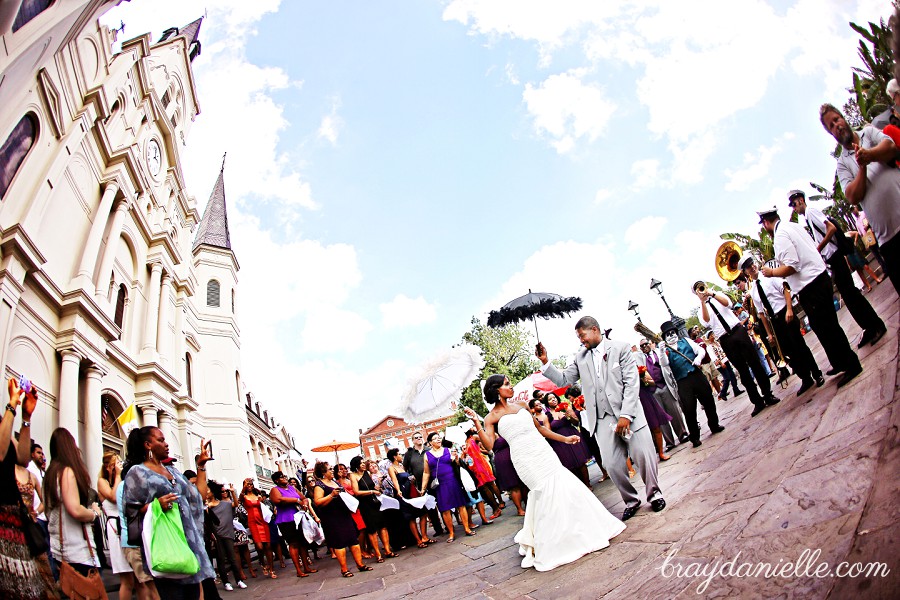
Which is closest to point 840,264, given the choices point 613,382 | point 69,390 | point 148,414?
point 613,382

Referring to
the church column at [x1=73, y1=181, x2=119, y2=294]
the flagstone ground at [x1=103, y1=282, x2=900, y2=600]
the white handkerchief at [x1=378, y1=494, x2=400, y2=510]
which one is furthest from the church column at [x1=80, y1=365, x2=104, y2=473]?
the flagstone ground at [x1=103, y1=282, x2=900, y2=600]

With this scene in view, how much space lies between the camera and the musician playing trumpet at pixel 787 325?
5258 millimetres

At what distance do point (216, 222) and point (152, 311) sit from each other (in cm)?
1618

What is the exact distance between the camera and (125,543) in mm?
3340

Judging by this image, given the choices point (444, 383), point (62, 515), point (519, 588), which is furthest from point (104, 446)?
point (519, 588)

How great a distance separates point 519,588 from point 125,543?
9.61ft

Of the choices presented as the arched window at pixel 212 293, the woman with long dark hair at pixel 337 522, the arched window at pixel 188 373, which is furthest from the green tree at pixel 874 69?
the arched window at pixel 212 293

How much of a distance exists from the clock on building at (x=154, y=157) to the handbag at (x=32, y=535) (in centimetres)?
2148

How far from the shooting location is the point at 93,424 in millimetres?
12578

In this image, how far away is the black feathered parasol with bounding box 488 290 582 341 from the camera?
18156 mm

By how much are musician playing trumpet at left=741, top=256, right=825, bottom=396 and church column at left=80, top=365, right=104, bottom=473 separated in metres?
15.6

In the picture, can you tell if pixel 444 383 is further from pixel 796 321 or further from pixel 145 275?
pixel 145 275

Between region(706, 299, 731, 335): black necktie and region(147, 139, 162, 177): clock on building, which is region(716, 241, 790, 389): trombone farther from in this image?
region(147, 139, 162, 177): clock on building

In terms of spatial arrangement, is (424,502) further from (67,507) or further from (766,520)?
(766,520)
